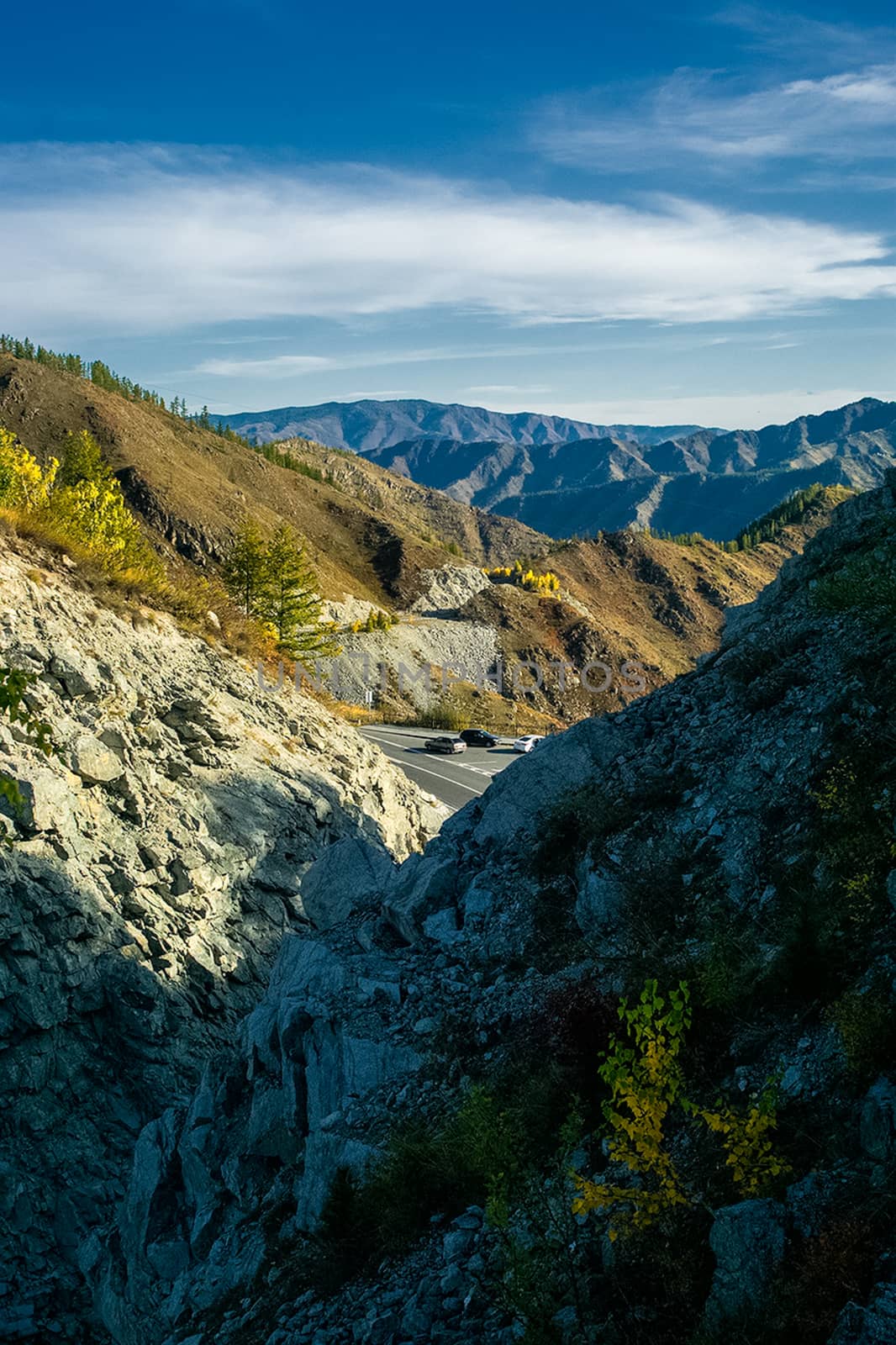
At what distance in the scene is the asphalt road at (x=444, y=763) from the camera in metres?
34.7

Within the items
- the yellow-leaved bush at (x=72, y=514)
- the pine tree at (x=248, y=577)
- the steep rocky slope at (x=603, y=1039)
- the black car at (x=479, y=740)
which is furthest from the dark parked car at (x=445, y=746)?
the steep rocky slope at (x=603, y=1039)

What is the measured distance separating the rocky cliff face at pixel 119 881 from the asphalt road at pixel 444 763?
9.89m

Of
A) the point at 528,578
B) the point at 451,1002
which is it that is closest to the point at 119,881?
the point at 451,1002

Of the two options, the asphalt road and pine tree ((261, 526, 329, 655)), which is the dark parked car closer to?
the asphalt road

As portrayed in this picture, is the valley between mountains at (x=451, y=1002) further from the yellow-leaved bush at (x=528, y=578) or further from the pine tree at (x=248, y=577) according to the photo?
the yellow-leaved bush at (x=528, y=578)

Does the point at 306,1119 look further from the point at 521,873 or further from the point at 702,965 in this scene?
the point at 702,965

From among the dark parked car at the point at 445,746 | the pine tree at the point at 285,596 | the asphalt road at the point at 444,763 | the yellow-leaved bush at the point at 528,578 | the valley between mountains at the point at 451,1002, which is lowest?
the asphalt road at the point at 444,763

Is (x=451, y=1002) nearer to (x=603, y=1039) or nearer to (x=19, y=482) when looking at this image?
(x=603, y=1039)

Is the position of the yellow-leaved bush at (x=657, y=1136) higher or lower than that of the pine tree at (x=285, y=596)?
lower

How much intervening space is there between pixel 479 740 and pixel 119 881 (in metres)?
29.1

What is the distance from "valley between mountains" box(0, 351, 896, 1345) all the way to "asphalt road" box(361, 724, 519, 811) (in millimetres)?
10007

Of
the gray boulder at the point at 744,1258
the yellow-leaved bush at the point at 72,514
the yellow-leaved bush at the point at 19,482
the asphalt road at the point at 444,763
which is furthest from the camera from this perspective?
the asphalt road at the point at 444,763

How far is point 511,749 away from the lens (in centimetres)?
4400

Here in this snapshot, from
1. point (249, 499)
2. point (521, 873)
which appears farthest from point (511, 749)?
point (249, 499)
